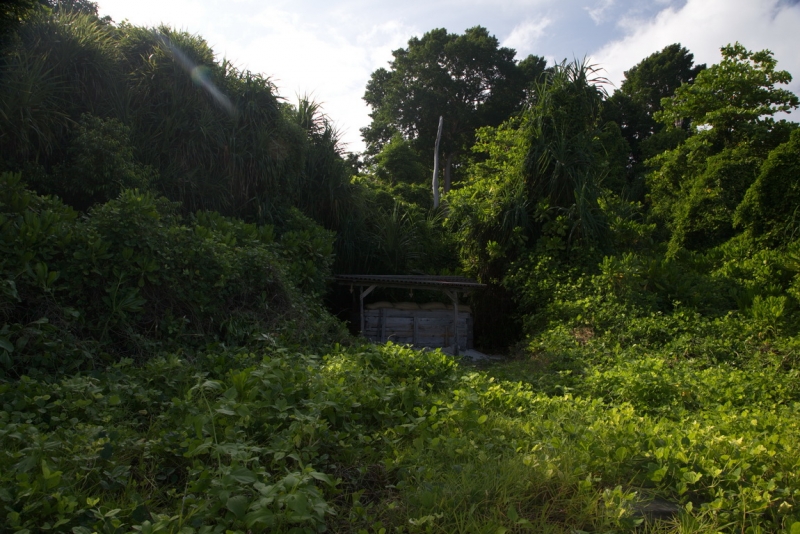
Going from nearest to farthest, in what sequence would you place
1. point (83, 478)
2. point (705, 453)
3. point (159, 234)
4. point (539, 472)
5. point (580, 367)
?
point (83, 478)
point (539, 472)
point (705, 453)
point (159, 234)
point (580, 367)

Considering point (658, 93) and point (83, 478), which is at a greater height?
point (658, 93)

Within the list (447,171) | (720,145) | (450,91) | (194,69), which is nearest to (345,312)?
(194,69)

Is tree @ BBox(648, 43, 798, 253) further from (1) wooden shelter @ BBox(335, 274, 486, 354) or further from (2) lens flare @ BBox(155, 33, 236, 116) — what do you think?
(2) lens flare @ BBox(155, 33, 236, 116)

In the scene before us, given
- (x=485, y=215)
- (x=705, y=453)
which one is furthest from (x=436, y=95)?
(x=705, y=453)

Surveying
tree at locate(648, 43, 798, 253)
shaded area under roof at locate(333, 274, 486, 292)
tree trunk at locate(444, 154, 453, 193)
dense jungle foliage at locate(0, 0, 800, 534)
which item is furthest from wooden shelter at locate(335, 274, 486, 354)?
tree trunk at locate(444, 154, 453, 193)

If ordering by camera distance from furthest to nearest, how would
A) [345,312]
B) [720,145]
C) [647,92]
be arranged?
[647,92] < [720,145] < [345,312]

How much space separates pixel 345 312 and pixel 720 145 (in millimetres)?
11572

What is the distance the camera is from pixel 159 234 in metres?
6.02

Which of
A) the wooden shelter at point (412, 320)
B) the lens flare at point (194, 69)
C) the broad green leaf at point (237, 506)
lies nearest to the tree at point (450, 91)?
the wooden shelter at point (412, 320)

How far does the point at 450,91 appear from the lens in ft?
95.3

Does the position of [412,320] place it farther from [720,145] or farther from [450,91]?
[450,91]

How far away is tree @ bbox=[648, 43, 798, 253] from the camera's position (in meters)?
14.3

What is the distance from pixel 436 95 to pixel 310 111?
17681 millimetres

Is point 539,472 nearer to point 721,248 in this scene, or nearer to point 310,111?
point 310,111
